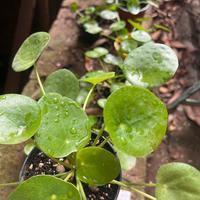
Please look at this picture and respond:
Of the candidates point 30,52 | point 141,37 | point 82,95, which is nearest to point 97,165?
point 30,52

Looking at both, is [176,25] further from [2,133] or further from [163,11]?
[2,133]

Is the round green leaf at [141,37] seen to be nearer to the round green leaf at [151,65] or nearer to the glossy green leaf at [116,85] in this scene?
the glossy green leaf at [116,85]

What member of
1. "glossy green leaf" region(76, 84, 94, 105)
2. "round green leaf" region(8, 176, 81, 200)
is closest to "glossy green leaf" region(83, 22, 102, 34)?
"glossy green leaf" region(76, 84, 94, 105)

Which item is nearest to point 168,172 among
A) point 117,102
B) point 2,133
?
point 117,102

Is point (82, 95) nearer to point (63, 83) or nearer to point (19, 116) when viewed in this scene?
point (63, 83)

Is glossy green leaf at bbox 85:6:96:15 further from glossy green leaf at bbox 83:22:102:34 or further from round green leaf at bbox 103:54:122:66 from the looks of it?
round green leaf at bbox 103:54:122:66
